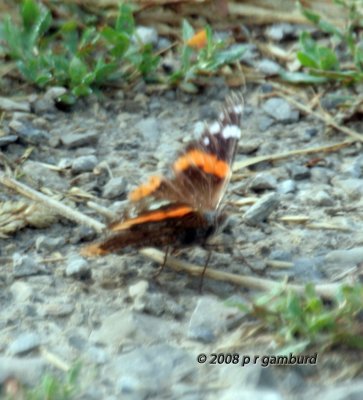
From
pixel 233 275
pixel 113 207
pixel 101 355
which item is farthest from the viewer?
pixel 113 207

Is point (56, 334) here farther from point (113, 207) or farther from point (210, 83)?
point (210, 83)

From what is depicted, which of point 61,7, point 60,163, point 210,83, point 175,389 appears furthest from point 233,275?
point 61,7

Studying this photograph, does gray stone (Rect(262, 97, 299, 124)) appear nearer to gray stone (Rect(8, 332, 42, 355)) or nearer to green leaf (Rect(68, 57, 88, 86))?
green leaf (Rect(68, 57, 88, 86))

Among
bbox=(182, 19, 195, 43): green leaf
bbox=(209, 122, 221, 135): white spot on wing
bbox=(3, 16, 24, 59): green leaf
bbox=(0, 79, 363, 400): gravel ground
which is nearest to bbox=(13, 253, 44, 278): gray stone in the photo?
bbox=(0, 79, 363, 400): gravel ground

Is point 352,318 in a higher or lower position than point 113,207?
higher

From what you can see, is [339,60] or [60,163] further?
[339,60]

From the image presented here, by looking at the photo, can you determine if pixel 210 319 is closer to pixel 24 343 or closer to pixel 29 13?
pixel 24 343
